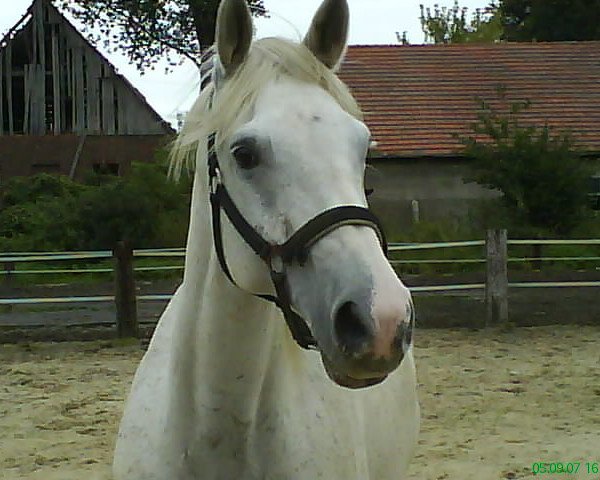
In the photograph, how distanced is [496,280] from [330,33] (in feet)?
24.5

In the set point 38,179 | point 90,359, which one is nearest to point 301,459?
point 90,359

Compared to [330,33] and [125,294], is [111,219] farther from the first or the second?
[330,33]

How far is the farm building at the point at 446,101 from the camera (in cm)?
1576

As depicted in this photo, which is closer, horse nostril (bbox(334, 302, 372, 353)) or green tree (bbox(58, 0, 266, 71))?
horse nostril (bbox(334, 302, 372, 353))

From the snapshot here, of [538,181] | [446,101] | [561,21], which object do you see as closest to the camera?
[538,181]

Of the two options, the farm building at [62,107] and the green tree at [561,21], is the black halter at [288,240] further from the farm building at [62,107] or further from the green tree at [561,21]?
the green tree at [561,21]

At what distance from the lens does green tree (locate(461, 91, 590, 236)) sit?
1184 cm

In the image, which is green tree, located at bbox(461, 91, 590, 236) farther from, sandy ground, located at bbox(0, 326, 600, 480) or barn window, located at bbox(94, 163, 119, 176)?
barn window, located at bbox(94, 163, 119, 176)

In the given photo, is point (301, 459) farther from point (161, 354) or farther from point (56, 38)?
point (56, 38)

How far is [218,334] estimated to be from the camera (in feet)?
7.10

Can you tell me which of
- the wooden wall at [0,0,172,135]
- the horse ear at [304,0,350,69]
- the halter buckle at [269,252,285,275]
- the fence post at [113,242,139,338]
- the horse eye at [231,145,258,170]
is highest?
the wooden wall at [0,0,172,135]

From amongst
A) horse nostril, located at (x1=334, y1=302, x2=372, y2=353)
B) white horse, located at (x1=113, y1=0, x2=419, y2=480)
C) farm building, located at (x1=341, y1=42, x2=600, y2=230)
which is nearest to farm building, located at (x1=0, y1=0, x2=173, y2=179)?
farm building, located at (x1=341, y1=42, x2=600, y2=230)

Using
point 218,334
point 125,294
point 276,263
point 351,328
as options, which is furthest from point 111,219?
point 351,328

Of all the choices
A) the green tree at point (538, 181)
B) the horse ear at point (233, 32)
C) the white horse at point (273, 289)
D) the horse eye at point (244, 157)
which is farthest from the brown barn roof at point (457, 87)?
the horse eye at point (244, 157)
